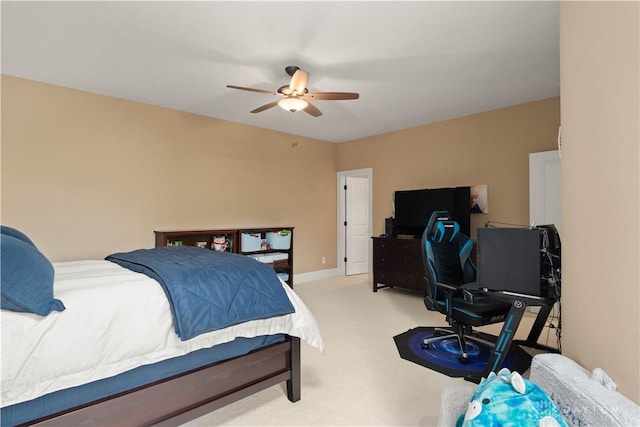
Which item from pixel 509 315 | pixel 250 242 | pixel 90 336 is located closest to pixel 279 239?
pixel 250 242

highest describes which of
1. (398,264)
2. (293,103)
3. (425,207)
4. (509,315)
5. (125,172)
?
(293,103)

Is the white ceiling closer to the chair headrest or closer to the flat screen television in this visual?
the flat screen television

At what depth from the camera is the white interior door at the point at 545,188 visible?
3688mm

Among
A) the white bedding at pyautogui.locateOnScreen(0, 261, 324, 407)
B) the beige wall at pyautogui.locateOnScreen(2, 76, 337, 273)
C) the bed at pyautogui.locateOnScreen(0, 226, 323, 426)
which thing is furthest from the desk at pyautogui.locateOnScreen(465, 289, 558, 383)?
the beige wall at pyautogui.locateOnScreen(2, 76, 337, 273)

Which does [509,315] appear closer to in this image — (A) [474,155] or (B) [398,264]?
(B) [398,264]

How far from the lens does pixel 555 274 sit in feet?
6.45

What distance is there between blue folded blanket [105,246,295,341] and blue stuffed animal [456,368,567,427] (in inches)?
43.9

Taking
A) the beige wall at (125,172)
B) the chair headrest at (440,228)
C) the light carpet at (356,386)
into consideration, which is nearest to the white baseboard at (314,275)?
the beige wall at (125,172)

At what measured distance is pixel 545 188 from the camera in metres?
3.77

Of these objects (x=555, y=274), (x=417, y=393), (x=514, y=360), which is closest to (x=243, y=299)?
(x=417, y=393)

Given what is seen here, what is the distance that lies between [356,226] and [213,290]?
4.85 meters

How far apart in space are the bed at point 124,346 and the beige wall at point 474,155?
11.1 feet

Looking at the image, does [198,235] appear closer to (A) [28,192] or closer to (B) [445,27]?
(A) [28,192]

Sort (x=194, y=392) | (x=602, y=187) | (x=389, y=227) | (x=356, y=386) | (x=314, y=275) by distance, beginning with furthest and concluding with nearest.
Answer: (x=314, y=275), (x=389, y=227), (x=356, y=386), (x=194, y=392), (x=602, y=187)
